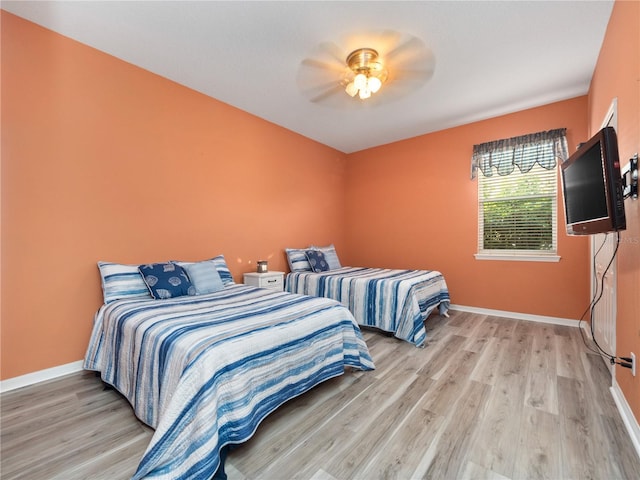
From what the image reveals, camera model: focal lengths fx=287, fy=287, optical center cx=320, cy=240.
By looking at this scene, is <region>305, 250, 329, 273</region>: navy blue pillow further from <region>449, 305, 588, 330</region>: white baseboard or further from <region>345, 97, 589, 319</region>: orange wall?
<region>449, 305, 588, 330</region>: white baseboard

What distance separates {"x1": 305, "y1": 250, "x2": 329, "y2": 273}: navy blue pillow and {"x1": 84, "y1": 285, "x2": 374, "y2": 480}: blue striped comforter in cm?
172

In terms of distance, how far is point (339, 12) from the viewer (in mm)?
2098

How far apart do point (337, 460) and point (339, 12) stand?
2850mm

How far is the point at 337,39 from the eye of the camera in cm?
237

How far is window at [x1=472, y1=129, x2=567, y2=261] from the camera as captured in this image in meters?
3.58

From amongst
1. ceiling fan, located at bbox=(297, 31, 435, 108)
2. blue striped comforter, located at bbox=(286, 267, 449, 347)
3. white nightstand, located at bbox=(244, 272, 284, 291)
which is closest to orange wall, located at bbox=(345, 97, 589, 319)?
blue striped comforter, located at bbox=(286, 267, 449, 347)

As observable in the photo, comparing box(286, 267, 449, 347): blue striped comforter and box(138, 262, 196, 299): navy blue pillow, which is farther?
box(286, 267, 449, 347): blue striped comforter

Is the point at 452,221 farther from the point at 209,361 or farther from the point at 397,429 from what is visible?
the point at 209,361

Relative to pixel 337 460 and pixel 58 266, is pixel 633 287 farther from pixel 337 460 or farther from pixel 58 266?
pixel 58 266

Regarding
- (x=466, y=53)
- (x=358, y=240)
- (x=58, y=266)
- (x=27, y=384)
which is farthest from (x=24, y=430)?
(x=358, y=240)

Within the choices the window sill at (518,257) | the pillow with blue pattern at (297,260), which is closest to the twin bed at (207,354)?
the pillow with blue pattern at (297,260)

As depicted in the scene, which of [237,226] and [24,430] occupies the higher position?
[237,226]

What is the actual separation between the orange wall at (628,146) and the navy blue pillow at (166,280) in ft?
10.2

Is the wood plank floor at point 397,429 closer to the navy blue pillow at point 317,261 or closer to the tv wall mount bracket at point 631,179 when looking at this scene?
the tv wall mount bracket at point 631,179
